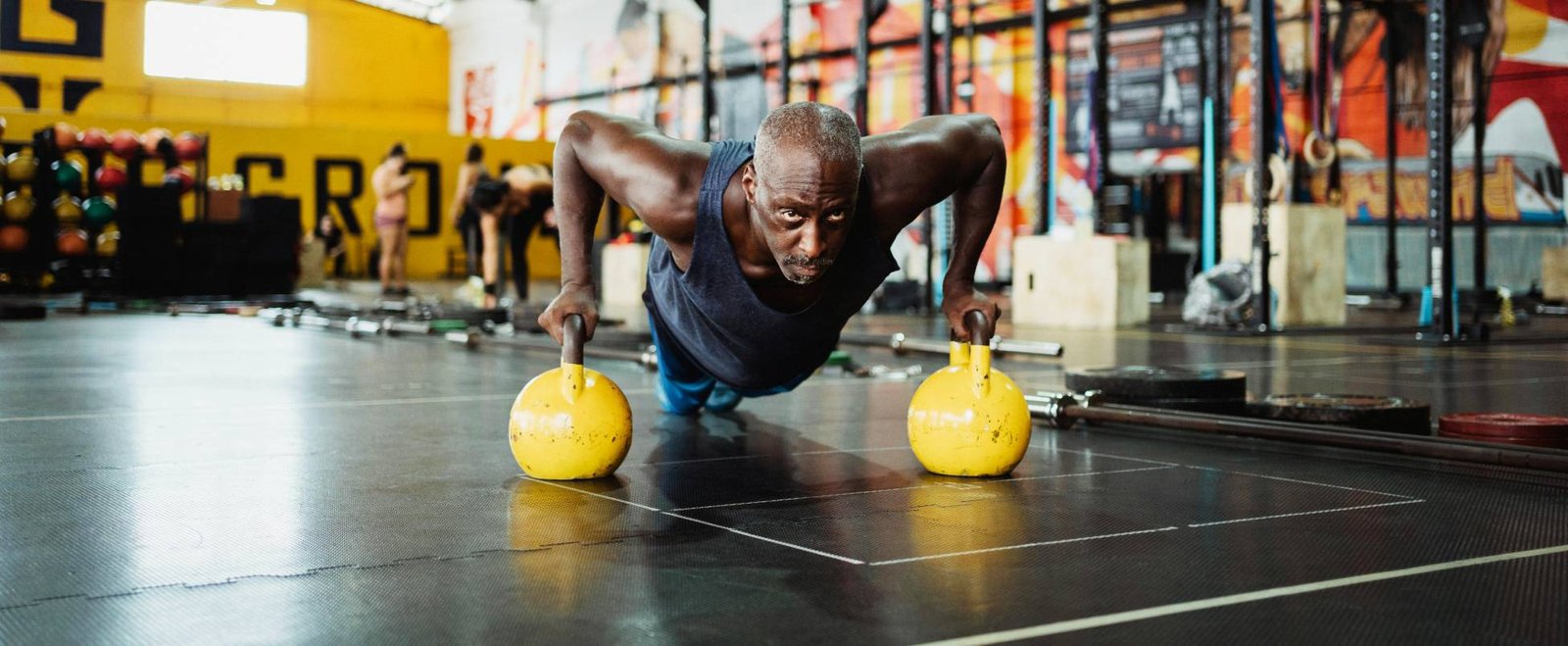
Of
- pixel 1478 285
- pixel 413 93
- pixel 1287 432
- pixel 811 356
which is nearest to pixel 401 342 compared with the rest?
pixel 811 356

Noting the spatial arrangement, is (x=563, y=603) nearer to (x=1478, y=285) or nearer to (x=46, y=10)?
(x=1478, y=285)

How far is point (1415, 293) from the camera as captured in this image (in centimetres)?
1247

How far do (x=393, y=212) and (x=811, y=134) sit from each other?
440 inches

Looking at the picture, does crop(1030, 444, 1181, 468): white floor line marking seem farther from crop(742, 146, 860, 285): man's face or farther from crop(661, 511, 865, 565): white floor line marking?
crop(661, 511, 865, 565): white floor line marking

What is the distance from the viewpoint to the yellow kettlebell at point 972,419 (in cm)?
240

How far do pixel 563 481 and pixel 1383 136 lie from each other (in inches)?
478

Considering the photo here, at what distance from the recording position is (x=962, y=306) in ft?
8.36

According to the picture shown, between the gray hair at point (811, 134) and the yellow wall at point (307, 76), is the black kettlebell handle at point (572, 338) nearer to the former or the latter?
the gray hair at point (811, 134)

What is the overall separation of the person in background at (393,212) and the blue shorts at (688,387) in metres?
9.26

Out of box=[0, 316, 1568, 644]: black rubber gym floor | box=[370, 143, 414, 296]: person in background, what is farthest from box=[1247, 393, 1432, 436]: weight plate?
box=[370, 143, 414, 296]: person in background

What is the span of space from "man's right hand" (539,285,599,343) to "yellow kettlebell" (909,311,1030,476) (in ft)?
2.02

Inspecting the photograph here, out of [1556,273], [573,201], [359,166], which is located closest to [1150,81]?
[1556,273]

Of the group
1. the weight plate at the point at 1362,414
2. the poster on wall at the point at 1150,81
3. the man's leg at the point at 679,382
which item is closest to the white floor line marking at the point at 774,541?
the man's leg at the point at 679,382

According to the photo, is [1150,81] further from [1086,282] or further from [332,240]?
[332,240]
